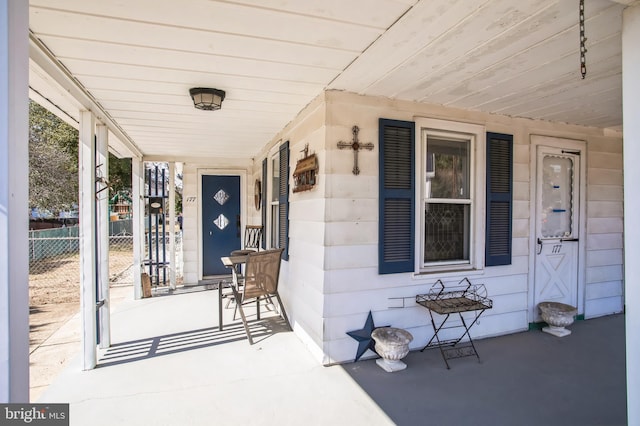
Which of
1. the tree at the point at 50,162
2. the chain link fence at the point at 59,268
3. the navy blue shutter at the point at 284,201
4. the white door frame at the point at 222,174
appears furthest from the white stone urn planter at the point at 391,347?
the tree at the point at 50,162

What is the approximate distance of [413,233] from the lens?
3051mm

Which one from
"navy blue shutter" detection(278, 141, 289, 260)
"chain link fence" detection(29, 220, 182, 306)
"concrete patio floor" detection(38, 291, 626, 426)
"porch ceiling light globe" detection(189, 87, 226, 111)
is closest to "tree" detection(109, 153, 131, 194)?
"chain link fence" detection(29, 220, 182, 306)

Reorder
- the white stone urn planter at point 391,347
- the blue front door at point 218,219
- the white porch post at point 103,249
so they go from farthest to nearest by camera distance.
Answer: the blue front door at point 218,219 → the white porch post at point 103,249 → the white stone urn planter at point 391,347

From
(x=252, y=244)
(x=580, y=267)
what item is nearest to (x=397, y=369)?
(x=580, y=267)

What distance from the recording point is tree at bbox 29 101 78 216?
29.0ft

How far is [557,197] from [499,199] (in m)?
1.02

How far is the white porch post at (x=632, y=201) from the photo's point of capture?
133 cm

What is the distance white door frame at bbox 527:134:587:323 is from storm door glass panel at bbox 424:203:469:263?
34.1 inches

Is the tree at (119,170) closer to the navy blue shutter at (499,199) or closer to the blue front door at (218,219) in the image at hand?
the blue front door at (218,219)

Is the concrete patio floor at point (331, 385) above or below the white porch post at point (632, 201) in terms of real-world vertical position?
below

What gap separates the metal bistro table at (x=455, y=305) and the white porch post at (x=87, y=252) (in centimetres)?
276

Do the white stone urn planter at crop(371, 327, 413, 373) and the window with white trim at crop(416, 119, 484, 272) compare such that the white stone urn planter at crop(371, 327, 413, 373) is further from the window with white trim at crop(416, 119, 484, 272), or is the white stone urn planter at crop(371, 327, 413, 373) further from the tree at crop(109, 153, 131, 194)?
the tree at crop(109, 153, 131, 194)

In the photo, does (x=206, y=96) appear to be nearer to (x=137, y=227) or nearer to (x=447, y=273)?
(x=447, y=273)

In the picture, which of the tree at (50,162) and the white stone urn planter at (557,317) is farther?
the tree at (50,162)
